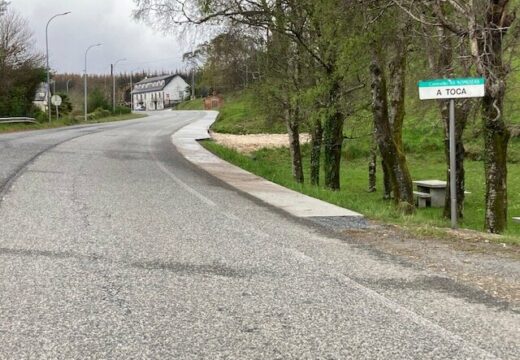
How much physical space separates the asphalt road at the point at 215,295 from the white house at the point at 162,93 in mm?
145321

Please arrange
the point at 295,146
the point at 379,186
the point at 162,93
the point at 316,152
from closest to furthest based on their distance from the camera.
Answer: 1. the point at 316,152
2. the point at 295,146
3. the point at 379,186
4. the point at 162,93

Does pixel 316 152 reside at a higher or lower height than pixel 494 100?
lower

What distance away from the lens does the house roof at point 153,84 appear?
522 ft

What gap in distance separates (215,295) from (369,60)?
11333 mm

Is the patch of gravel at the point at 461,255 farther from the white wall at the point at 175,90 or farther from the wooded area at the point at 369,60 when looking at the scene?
the white wall at the point at 175,90

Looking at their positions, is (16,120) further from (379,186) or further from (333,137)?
(333,137)

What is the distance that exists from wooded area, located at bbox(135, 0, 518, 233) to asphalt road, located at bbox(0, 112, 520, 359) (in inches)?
180

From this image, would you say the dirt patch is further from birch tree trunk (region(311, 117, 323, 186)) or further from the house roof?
the house roof

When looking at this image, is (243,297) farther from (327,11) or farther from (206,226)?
(327,11)

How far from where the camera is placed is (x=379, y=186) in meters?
25.2

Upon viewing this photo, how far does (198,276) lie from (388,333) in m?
2.05

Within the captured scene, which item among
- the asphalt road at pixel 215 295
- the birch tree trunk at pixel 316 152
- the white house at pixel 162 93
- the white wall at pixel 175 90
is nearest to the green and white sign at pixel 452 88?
the asphalt road at pixel 215 295

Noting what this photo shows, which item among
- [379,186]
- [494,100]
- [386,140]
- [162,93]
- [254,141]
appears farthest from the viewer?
[162,93]

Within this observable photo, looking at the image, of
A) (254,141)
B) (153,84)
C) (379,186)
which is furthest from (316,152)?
(153,84)
